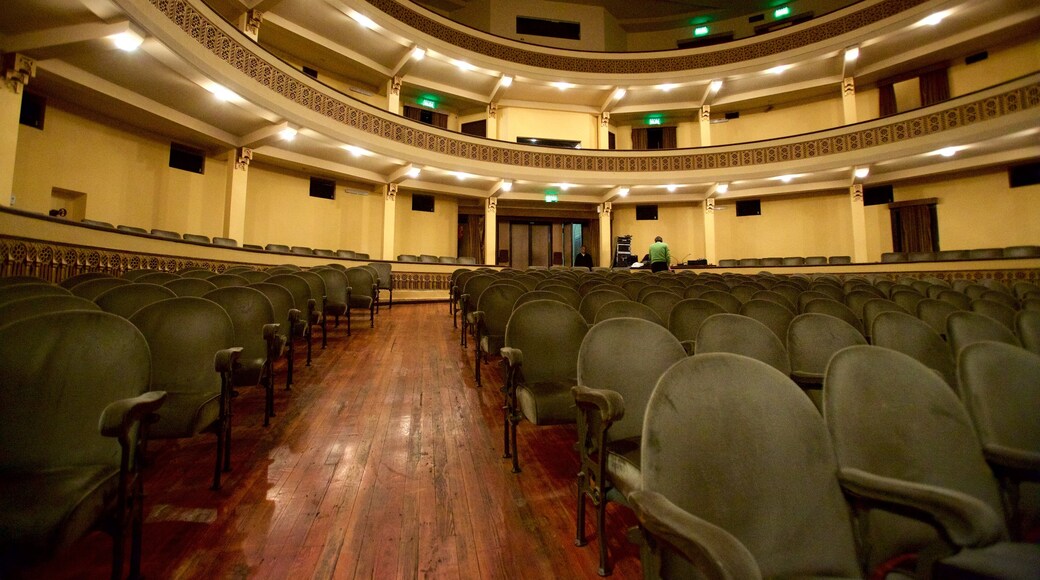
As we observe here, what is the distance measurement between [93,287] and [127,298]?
55 centimetres

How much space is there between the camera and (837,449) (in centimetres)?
116

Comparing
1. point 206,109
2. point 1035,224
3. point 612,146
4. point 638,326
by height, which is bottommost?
point 638,326

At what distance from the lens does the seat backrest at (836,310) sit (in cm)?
313

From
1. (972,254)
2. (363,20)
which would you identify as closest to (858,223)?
(972,254)

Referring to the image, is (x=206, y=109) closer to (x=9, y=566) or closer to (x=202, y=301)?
(x=202, y=301)

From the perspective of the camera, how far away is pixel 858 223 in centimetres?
1083

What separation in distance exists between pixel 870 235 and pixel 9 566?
1496cm

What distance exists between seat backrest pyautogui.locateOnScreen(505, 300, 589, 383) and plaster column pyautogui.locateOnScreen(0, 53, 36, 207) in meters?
6.85

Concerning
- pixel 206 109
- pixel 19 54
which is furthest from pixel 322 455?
pixel 206 109

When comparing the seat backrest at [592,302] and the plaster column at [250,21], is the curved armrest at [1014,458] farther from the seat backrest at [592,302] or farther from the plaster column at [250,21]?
the plaster column at [250,21]

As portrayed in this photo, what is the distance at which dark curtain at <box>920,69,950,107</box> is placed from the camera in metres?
10.3

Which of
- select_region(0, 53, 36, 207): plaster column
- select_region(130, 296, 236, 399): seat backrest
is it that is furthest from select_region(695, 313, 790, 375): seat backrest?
select_region(0, 53, 36, 207): plaster column

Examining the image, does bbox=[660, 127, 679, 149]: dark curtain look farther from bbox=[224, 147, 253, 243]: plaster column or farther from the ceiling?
bbox=[224, 147, 253, 243]: plaster column

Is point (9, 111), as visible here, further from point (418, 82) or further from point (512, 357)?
point (418, 82)
